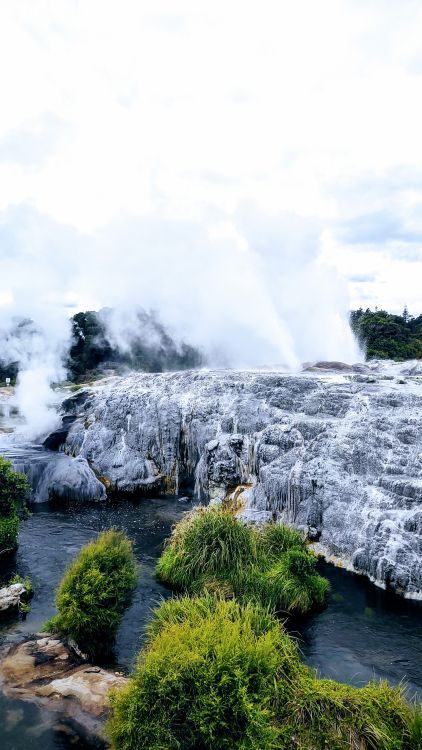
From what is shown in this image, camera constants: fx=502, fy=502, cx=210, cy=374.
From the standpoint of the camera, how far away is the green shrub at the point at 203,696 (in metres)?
8.55

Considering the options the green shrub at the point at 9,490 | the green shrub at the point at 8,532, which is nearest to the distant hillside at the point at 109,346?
the green shrub at the point at 9,490

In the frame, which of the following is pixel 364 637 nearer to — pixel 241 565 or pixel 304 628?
pixel 304 628

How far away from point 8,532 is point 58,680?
865cm

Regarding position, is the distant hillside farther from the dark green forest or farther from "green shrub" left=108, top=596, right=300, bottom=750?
"green shrub" left=108, top=596, right=300, bottom=750

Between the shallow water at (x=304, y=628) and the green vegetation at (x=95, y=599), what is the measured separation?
0.95m

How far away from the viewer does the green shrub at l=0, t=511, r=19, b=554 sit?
19688mm

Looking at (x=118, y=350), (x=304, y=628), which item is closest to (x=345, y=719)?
(x=304, y=628)

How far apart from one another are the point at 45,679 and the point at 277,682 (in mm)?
6394

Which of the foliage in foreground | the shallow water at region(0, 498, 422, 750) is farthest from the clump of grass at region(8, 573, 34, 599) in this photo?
the foliage in foreground

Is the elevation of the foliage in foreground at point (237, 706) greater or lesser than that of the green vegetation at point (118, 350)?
lesser

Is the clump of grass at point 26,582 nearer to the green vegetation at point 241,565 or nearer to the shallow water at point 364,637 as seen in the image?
the green vegetation at point 241,565

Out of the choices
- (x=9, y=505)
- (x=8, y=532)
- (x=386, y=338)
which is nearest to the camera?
(x=8, y=532)

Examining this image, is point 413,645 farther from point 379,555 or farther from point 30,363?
point 30,363

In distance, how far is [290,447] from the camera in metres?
24.4
